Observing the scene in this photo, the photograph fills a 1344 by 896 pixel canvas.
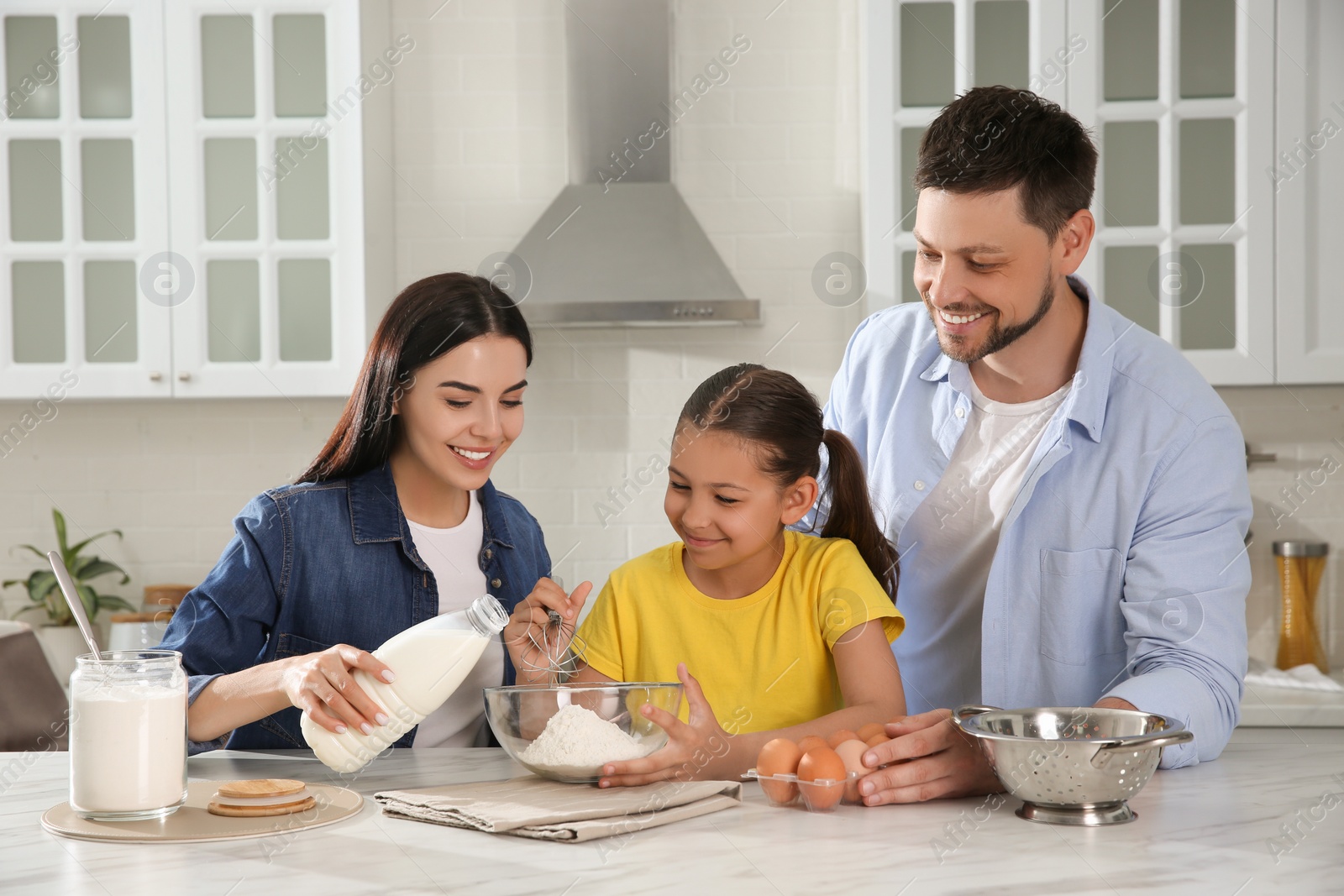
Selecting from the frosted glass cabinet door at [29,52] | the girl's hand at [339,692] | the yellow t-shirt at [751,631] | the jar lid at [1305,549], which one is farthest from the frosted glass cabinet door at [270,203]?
the jar lid at [1305,549]

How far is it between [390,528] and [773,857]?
0.93 meters

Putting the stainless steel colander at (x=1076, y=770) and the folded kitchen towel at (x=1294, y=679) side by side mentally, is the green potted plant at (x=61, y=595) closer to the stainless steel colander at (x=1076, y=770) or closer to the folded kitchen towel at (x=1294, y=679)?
the stainless steel colander at (x=1076, y=770)

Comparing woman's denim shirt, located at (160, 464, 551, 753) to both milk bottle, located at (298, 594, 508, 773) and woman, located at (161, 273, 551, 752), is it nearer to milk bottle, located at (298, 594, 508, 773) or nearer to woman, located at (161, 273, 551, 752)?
woman, located at (161, 273, 551, 752)

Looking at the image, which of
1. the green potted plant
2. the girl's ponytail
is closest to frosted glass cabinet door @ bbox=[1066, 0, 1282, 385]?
the girl's ponytail

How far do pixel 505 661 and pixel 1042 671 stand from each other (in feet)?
2.70

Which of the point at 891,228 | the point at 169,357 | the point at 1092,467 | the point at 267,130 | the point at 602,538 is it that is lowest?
the point at 602,538

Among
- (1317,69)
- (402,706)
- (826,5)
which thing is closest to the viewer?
(402,706)

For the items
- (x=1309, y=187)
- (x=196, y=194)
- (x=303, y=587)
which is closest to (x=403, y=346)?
(x=303, y=587)

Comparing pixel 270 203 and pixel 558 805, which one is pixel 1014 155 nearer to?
pixel 558 805

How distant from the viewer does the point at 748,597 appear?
1675 mm

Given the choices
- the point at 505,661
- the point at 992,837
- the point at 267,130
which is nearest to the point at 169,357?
the point at 267,130

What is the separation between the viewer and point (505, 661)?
1848 millimetres

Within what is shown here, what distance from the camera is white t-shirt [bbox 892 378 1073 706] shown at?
6.14 feet

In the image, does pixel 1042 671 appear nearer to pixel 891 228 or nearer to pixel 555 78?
pixel 891 228
